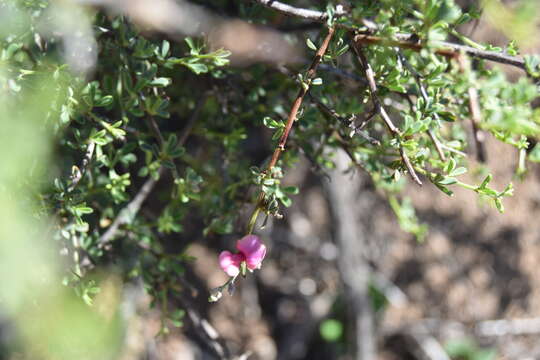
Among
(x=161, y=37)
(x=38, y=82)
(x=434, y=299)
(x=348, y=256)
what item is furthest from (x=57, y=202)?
(x=434, y=299)

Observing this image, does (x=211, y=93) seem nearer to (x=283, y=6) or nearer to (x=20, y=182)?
(x=283, y=6)

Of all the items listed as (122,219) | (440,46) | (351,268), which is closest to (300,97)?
(440,46)

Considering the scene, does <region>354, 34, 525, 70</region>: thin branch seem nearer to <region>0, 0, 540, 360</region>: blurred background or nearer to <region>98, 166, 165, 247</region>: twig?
<region>0, 0, 540, 360</region>: blurred background

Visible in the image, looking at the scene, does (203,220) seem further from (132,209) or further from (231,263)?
(231,263)

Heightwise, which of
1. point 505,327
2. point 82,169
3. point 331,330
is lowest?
point 331,330

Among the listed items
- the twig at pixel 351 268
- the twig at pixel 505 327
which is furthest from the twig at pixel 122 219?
the twig at pixel 505 327

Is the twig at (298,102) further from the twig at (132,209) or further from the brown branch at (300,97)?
the twig at (132,209)
